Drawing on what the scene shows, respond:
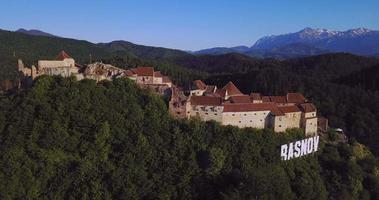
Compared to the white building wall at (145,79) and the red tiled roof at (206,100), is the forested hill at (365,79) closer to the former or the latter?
the white building wall at (145,79)

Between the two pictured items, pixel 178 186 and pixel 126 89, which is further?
pixel 126 89

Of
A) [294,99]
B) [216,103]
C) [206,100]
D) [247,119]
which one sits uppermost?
[206,100]

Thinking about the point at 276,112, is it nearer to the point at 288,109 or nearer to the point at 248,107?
the point at 288,109

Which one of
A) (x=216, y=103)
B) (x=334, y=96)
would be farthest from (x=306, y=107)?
(x=334, y=96)

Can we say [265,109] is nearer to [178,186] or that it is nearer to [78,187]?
[178,186]

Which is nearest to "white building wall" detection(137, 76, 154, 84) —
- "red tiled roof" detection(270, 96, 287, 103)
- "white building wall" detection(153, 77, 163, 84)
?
"white building wall" detection(153, 77, 163, 84)

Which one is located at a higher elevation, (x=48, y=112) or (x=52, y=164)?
(x=48, y=112)

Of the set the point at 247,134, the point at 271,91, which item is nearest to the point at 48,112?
the point at 247,134

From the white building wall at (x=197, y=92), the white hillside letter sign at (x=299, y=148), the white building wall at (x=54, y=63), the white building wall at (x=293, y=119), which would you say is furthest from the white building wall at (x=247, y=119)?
the white building wall at (x=54, y=63)
